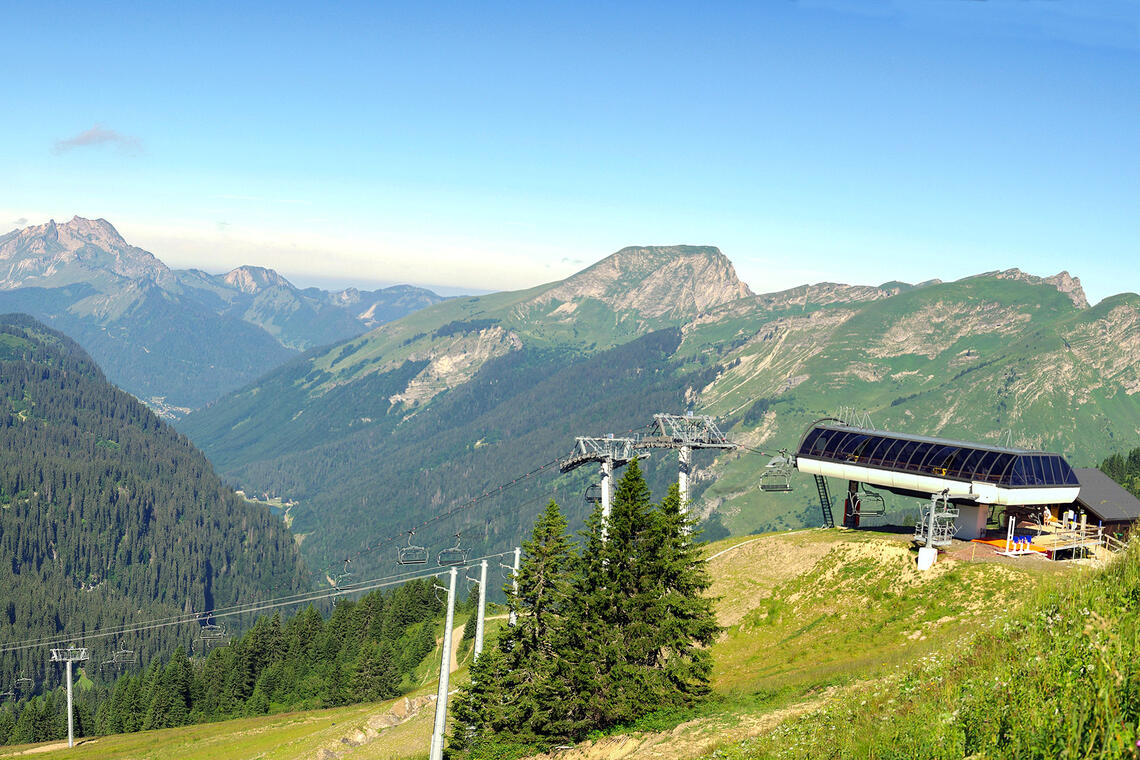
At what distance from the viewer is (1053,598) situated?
26328 mm

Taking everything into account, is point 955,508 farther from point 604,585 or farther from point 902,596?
point 604,585

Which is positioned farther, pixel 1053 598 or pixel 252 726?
pixel 252 726

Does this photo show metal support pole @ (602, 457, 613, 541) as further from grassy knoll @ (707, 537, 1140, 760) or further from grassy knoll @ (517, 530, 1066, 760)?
grassy knoll @ (707, 537, 1140, 760)

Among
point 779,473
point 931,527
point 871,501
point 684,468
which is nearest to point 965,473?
point 931,527

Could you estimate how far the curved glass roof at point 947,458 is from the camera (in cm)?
7225

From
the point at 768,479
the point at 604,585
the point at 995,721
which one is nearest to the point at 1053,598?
the point at 995,721

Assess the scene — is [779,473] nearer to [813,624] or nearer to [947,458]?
[947,458]

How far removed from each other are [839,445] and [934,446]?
34.1 feet

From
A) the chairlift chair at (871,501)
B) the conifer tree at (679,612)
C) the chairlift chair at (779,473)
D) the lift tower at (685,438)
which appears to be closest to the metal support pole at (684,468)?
the lift tower at (685,438)

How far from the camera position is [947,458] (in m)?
75.6

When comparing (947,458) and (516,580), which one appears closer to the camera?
(516,580)

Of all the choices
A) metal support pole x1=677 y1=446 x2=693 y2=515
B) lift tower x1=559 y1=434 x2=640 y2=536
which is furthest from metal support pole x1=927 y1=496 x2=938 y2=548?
lift tower x1=559 y1=434 x2=640 y2=536

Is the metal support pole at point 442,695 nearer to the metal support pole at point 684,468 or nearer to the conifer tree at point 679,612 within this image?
the conifer tree at point 679,612

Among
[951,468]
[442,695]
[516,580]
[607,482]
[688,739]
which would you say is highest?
[951,468]
